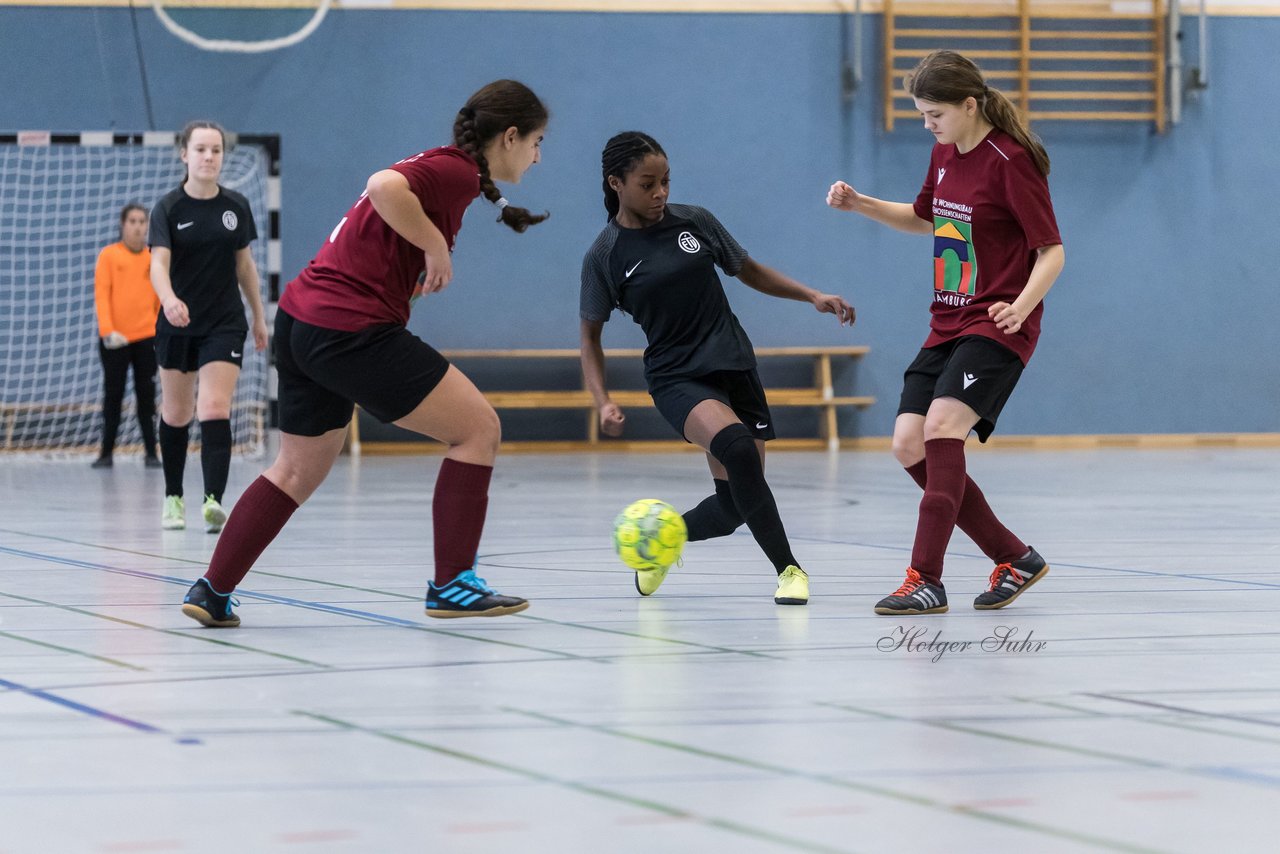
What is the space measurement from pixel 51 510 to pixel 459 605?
4295 millimetres

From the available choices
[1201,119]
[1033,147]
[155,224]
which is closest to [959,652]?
[1033,147]

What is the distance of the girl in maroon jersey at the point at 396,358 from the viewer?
3848 mm

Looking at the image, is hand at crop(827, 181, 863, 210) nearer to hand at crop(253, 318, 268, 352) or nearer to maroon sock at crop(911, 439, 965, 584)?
maroon sock at crop(911, 439, 965, 584)

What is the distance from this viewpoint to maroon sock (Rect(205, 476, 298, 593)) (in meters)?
3.95

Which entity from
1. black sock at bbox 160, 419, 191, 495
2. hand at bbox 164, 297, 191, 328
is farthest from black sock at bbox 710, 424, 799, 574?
black sock at bbox 160, 419, 191, 495

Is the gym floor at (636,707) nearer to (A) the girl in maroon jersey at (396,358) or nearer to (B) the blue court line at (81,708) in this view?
(B) the blue court line at (81,708)

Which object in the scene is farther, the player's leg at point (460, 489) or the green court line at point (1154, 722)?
the player's leg at point (460, 489)

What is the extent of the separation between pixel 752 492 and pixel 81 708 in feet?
6.67

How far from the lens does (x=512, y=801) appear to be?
89.3 inches

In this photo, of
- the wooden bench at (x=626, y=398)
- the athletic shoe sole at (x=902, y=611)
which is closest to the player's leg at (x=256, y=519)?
the athletic shoe sole at (x=902, y=611)

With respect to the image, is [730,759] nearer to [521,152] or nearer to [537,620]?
Answer: [537,620]

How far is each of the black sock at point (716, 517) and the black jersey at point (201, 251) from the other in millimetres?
2451

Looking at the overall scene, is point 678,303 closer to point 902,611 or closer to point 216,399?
point 902,611

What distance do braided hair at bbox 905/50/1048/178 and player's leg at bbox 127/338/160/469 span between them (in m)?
8.45
